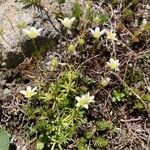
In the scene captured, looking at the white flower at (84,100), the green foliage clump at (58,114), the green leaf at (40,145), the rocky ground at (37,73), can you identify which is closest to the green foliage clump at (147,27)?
the rocky ground at (37,73)

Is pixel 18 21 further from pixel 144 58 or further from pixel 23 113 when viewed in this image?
pixel 144 58

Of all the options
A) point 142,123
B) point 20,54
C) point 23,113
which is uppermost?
point 20,54

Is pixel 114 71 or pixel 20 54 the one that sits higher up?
pixel 20 54

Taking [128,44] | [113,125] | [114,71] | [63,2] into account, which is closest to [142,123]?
[113,125]

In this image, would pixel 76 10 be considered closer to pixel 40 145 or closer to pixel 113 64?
pixel 113 64

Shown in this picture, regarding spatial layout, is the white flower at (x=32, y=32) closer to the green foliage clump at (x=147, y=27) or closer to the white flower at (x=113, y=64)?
the white flower at (x=113, y=64)

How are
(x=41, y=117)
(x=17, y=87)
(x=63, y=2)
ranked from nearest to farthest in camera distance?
(x=41, y=117), (x=17, y=87), (x=63, y=2)

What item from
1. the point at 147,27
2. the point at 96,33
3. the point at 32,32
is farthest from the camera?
the point at 147,27

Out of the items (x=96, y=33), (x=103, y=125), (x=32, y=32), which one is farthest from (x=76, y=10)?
(x=103, y=125)
